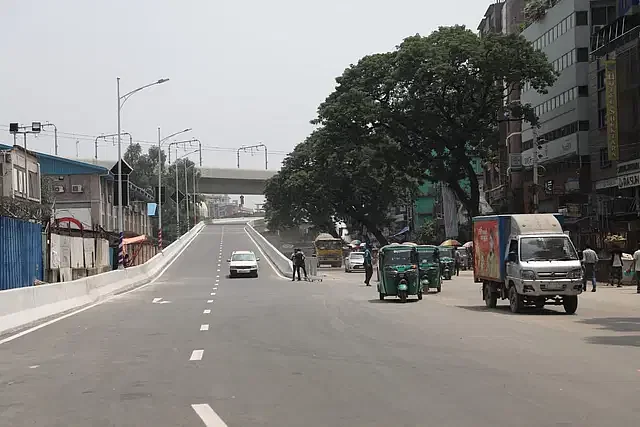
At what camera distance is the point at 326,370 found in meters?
12.5

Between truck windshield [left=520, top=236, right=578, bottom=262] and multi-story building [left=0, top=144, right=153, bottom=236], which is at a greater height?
multi-story building [left=0, top=144, right=153, bottom=236]

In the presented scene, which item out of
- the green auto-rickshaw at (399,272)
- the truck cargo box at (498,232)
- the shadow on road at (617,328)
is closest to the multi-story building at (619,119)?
the green auto-rickshaw at (399,272)

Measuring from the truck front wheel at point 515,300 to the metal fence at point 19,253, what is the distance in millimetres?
15360

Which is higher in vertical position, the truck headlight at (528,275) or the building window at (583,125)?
the building window at (583,125)

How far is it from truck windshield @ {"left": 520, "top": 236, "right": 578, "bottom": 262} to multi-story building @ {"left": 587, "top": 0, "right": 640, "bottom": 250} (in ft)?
75.4

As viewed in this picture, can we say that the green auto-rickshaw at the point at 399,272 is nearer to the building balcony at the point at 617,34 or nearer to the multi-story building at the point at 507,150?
the building balcony at the point at 617,34

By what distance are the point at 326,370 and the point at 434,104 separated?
49.3m

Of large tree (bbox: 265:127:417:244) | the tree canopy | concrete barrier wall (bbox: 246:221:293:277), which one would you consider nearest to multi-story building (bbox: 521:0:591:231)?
the tree canopy

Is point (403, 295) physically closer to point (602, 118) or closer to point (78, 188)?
point (602, 118)

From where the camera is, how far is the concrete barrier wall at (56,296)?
20406mm

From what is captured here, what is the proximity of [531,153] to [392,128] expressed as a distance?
36.8 feet

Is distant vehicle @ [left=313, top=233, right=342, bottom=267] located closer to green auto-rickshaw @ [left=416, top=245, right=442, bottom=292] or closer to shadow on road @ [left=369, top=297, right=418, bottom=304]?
green auto-rickshaw @ [left=416, top=245, right=442, bottom=292]

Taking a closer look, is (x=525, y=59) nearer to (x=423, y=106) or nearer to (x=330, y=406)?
(x=423, y=106)

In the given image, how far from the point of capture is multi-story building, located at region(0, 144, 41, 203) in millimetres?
43406
